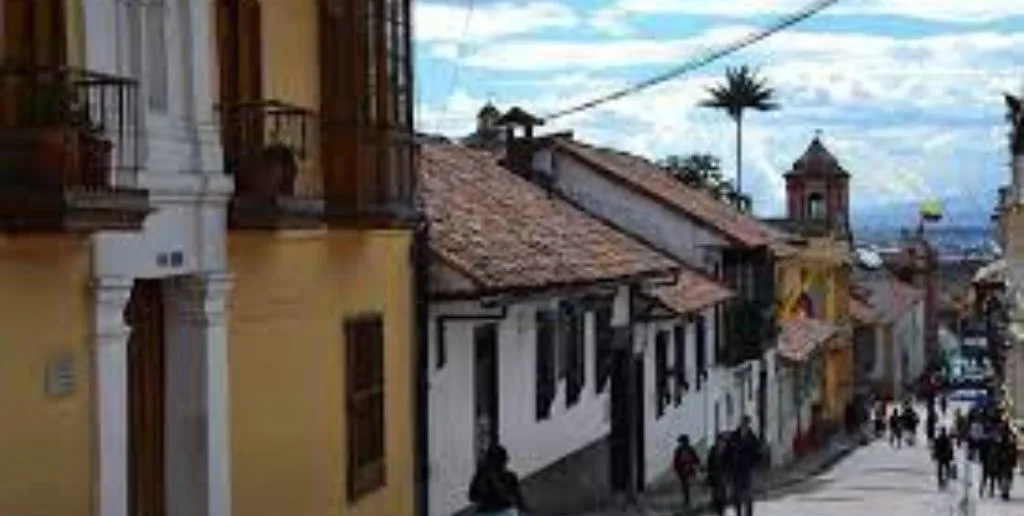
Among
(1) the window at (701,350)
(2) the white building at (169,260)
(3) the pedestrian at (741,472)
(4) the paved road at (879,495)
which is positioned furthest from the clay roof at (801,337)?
(2) the white building at (169,260)

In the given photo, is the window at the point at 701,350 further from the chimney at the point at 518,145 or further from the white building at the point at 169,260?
the white building at the point at 169,260

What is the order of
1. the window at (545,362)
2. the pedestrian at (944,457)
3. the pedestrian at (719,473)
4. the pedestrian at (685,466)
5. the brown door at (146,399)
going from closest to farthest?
the brown door at (146,399), the window at (545,362), the pedestrian at (719,473), the pedestrian at (685,466), the pedestrian at (944,457)

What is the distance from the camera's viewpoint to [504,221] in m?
25.9

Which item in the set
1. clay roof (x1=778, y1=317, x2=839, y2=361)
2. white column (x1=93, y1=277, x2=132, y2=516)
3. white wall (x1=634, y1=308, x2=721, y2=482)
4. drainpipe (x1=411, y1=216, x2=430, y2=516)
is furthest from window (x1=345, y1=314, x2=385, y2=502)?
clay roof (x1=778, y1=317, x2=839, y2=361)

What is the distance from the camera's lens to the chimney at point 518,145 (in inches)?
1416

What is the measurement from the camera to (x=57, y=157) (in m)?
10.8

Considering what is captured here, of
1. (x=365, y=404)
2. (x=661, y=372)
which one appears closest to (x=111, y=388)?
(x=365, y=404)

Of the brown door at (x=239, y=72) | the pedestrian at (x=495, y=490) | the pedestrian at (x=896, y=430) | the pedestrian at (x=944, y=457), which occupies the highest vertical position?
the brown door at (x=239, y=72)

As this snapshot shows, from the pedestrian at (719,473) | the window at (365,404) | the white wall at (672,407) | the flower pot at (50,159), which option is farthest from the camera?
the white wall at (672,407)

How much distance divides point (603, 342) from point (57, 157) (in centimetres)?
1847

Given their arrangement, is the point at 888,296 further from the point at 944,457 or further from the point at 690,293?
the point at 690,293

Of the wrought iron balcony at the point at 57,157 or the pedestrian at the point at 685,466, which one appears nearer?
the wrought iron balcony at the point at 57,157

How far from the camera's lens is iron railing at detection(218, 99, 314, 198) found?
15031 mm

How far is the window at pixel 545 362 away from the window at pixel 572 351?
41 centimetres
